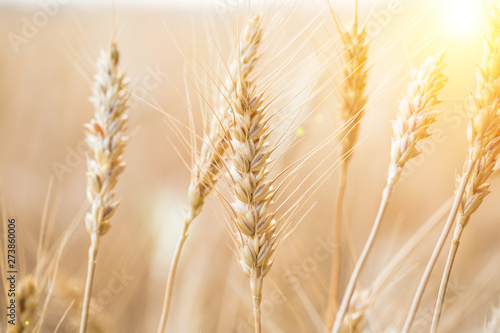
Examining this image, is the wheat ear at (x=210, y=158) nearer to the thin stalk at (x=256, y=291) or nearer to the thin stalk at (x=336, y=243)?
the thin stalk at (x=256, y=291)

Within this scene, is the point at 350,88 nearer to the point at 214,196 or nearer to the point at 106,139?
the point at 214,196

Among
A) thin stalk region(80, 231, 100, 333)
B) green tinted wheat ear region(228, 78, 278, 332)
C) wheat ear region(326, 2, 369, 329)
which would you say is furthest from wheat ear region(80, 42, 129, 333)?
wheat ear region(326, 2, 369, 329)

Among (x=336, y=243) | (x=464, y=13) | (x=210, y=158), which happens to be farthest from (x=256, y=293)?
(x=464, y=13)

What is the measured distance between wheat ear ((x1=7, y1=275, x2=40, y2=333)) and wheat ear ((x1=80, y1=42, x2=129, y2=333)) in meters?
0.21

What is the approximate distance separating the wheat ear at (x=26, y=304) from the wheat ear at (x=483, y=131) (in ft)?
2.60

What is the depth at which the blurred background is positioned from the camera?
1097 mm

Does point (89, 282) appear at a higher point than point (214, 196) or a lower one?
lower

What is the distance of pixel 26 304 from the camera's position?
88 cm

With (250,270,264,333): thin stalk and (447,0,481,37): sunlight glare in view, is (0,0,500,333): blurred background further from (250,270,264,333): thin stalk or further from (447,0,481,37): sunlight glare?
(250,270,264,333): thin stalk

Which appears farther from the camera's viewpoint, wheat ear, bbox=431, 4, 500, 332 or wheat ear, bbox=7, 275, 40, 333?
wheat ear, bbox=7, 275, 40, 333

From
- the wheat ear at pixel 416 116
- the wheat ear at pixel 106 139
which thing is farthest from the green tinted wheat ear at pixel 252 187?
the wheat ear at pixel 106 139

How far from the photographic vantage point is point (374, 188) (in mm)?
2410

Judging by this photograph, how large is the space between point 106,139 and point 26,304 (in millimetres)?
404

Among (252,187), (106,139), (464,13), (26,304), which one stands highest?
(464,13)
